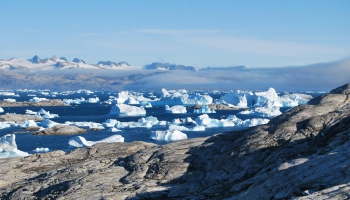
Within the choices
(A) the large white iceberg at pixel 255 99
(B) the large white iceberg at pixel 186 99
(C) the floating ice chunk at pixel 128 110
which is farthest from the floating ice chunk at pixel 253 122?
(B) the large white iceberg at pixel 186 99

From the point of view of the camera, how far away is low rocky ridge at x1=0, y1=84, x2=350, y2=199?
1157cm

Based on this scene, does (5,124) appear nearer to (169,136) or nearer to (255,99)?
(169,136)

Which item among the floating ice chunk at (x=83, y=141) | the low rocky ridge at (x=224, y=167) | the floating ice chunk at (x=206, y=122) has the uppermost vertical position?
the low rocky ridge at (x=224, y=167)

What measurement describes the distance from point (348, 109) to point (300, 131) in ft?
6.80

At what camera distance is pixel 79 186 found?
15180mm

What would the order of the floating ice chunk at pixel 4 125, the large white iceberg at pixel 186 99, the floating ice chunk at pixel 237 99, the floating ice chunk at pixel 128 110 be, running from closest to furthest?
the floating ice chunk at pixel 4 125, the floating ice chunk at pixel 128 110, the floating ice chunk at pixel 237 99, the large white iceberg at pixel 186 99

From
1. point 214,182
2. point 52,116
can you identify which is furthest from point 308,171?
point 52,116

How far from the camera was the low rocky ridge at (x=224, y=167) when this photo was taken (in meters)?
11.6

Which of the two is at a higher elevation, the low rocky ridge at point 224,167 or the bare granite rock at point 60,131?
the low rocky ridge at point 224,167

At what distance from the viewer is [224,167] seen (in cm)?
1493

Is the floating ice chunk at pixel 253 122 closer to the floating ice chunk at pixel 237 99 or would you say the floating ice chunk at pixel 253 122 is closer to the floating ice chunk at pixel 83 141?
the floating ice chunk at pixel 83 141

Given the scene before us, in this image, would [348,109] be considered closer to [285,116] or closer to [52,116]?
[285,116]

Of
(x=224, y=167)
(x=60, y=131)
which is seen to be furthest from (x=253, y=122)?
(x=224, y=167)

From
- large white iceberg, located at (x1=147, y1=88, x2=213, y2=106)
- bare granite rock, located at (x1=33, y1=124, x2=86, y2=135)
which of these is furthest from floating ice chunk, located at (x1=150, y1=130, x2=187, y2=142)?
large white iceberg, located at (x1=147, y1=88, x2=213, y2=106)
